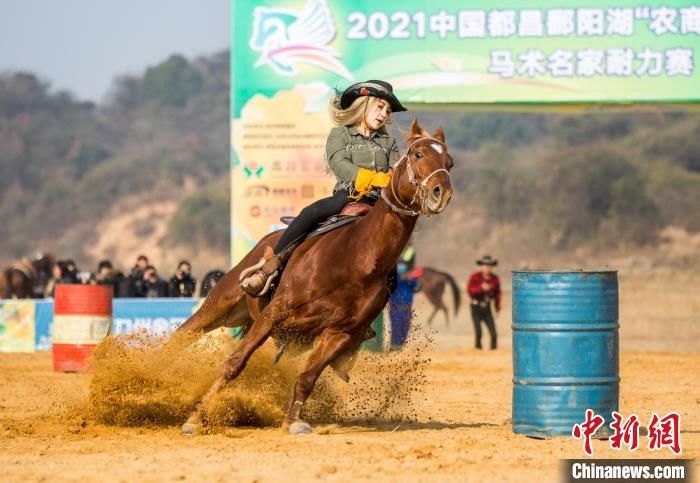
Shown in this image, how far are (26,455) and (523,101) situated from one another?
38.6 ft

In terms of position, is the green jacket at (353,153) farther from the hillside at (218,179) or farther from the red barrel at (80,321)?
the hillside at (218,179)

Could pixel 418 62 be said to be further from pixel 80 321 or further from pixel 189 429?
pixel 189 429

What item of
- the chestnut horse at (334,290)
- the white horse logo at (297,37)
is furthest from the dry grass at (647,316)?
the chestnut horse at (334,290)

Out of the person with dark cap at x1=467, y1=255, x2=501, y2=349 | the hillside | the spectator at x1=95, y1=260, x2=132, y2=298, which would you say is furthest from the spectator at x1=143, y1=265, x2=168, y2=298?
the hillside

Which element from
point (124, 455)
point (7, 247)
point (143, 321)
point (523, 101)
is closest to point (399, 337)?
point (143, 321)

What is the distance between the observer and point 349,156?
1052 centimetres

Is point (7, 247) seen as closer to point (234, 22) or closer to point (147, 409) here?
point (234, 22)

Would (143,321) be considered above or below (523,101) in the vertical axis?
below

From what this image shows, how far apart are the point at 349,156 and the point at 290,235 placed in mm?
815

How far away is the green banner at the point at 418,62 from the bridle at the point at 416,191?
31.1 ft

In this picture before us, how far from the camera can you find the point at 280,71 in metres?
19.5

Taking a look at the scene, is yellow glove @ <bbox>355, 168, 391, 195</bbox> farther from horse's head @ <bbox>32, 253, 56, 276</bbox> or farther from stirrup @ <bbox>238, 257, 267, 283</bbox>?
horse's head @ <bbox>32, 253, 56, 276</bbox>

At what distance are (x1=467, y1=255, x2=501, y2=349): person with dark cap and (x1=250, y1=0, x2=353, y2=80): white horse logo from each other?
23.4 feet

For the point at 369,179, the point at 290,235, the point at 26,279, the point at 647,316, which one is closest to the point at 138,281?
the point at 26,279
